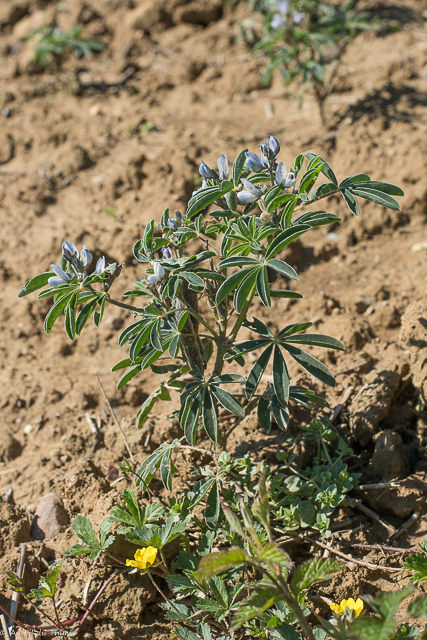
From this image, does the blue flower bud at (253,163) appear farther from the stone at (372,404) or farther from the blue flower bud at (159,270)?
the stone at (372,404)

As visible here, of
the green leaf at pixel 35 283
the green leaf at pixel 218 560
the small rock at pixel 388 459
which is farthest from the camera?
the small rock at pixel 388 459

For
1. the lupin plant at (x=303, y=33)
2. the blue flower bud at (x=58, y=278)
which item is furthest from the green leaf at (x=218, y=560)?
the lupin plant at (x=303, y=33)

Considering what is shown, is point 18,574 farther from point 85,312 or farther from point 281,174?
point 281,174

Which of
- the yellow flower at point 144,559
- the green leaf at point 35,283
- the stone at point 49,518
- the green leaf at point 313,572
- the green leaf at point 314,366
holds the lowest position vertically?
the stone at point 49,518

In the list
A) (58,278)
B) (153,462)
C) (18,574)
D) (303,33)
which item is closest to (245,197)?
(58,278)

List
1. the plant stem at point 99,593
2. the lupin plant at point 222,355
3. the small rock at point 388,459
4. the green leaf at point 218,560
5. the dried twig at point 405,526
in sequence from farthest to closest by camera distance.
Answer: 1. the small rock at point 388,459
2. the dried twig at point 405,526
3. the plant stem at point 99,593
4. the lupin plant at point 222,355
5. the green leaf at point 218,560

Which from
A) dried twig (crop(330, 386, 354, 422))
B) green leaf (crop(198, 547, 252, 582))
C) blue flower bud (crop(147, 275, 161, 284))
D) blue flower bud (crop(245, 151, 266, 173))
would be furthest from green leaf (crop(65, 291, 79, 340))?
dried twig (crop(330, 386, 354, 422))

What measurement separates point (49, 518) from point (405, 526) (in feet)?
4.83

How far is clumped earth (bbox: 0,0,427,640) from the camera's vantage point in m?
2.15

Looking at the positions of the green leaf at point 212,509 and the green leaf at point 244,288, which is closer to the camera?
the green leaf at point 244,288

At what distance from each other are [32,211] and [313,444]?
2909mm

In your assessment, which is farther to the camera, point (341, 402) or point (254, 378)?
point (341, 402)

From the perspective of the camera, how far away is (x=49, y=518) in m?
2.22

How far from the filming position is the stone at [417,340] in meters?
2.23
